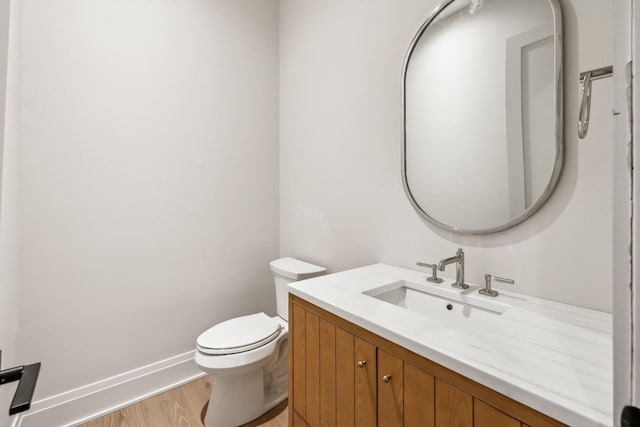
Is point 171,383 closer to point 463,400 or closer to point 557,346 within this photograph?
point 463,400

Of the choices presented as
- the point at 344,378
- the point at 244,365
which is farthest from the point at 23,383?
the point at 244,365

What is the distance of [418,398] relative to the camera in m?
0.78

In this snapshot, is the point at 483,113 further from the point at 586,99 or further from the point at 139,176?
the point at 139,176

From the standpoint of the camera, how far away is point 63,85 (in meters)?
1.51

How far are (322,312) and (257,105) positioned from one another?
1705 millimetres

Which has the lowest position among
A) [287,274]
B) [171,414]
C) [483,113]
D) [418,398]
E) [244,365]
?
[171,414]

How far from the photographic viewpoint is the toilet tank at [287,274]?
1793 mm

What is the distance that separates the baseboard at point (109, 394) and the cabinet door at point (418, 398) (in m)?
1.63

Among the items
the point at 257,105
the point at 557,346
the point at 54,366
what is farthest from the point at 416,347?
the point at 257,105

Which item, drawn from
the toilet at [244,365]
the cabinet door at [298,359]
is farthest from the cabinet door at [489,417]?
the toilet at [244,365]

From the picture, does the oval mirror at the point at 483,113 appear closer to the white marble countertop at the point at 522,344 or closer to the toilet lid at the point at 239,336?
the white marble countertop at the point at 522,344

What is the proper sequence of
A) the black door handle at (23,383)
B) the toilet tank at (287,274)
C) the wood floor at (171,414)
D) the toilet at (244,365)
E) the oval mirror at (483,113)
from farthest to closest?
the toilet tank at (287,274) < the wood floor at (171,414) < the toilet at (244,365) < the oval mirror at (483,113) < the black door handle at (23,383)

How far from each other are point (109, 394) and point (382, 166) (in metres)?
1.98

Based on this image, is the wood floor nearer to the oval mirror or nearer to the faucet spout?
the faucet spout
